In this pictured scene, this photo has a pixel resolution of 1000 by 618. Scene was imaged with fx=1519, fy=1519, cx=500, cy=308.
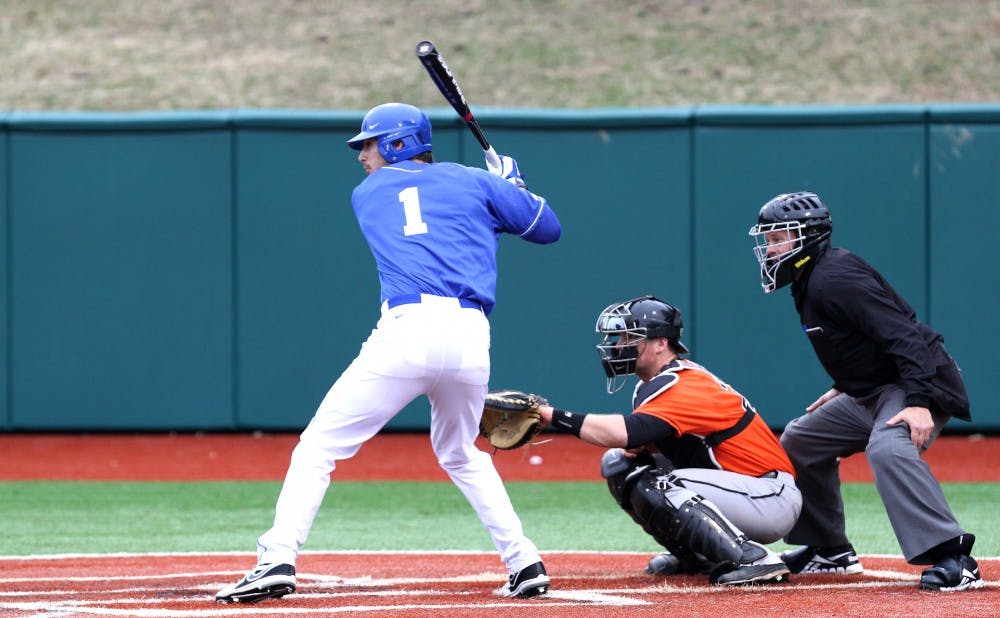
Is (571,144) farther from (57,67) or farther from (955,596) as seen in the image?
(57,67)

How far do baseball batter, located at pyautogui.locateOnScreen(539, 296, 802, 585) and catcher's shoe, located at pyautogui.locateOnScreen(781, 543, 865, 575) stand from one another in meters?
0.41

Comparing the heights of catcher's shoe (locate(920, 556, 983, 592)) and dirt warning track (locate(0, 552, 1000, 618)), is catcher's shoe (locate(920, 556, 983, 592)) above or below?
above

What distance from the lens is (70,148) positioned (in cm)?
1312

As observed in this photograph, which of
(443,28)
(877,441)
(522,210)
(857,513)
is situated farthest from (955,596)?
(443,28)

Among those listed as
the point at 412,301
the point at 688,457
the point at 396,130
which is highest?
the point at 396,130

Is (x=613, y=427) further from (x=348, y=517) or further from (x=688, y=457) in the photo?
(x=348, y=517)

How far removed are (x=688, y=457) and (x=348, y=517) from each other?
327cm

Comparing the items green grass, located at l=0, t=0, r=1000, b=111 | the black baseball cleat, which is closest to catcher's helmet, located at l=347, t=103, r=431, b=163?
the black baseball cleat

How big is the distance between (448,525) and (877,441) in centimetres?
336

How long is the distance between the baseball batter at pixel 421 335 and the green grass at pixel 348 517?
196 cm

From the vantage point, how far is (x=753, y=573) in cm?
554

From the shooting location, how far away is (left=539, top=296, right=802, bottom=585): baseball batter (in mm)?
5516

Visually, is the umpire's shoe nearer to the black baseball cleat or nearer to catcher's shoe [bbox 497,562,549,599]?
catcher's shoe [bbox 497,562,549,599]

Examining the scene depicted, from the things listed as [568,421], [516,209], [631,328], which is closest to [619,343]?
[631,328]
